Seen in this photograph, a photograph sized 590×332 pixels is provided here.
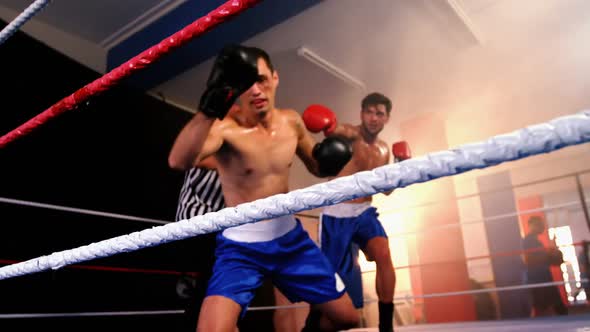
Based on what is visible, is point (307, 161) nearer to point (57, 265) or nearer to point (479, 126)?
point (57, 265)

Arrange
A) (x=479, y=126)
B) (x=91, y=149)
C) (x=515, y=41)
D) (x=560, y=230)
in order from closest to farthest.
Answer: (x=91, y=149) < (x=515, y=41) < (x=479, y=126) < (x=560, y=230)

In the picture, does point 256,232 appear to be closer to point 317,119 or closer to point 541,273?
point 317,119

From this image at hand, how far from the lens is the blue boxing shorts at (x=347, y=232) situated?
1869 mm

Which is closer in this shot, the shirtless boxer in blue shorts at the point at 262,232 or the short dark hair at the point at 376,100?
the shirtless boxer in blue shorts at the point at 262,232

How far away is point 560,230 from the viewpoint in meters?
5.95

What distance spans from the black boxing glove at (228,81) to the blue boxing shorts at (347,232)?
1.17 meters

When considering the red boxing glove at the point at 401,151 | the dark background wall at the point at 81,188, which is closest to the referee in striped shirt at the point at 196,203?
the dark background wall at the point at 81,188

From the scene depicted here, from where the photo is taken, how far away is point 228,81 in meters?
0.82

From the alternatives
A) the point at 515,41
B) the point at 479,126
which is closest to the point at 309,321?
the point at 515,41

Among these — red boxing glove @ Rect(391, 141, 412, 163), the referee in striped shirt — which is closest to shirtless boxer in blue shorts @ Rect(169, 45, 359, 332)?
the referee in striped shirt

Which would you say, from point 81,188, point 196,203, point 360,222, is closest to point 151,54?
point 360,222

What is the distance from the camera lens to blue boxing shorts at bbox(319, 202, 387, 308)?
1.87 metres

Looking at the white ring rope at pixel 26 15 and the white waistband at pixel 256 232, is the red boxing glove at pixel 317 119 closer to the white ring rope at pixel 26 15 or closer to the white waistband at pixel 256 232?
the white waistband at pixel 256 232

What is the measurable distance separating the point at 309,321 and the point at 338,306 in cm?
22
